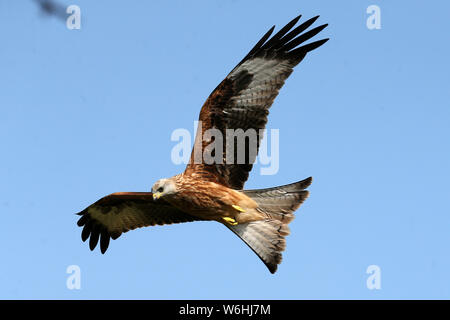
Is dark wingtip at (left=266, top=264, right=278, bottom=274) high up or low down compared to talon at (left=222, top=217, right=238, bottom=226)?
down

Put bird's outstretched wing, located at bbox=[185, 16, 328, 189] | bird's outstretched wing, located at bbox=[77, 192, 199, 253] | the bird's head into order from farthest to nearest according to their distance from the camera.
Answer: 1. bird's outstretched wing, located at bbox=[77, 192, 199, 253]
2. bird's outstretched wing, located at bbox=[185, 16, 328, 189]
3. the bird's head

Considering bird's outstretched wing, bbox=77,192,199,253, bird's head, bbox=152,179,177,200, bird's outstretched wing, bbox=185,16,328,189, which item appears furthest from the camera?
bird's outstretched wing, bbox=77,192,199,253

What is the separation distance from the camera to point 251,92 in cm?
898

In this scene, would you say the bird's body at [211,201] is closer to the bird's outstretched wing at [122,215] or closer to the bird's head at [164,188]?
the bird's head at [164,188]

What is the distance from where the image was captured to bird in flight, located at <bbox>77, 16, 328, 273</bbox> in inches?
349

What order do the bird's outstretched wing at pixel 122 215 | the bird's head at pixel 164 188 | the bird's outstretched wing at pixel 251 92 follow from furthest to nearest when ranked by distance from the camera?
the bird's outstretched wing at pixel 122 215 < the bird's outstretched wing at pixel 251 92 < the bird's head at pixel 164 188

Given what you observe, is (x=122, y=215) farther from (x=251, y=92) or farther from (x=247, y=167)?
(x=251, y=92)

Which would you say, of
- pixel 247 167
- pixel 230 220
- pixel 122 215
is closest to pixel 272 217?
pixel 230 220

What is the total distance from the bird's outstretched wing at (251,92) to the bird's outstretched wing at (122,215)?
→ 119cm

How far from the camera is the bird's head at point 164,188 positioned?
8.69 m

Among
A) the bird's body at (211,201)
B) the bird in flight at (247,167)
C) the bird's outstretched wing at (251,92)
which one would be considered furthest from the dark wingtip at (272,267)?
the bird's outstretched wing at (251,92)

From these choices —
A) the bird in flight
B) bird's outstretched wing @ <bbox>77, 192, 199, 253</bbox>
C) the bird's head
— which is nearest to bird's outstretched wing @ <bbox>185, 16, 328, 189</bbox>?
the bird in flight

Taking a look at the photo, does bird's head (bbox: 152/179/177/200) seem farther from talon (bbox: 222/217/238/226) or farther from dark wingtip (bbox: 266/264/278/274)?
dark wingtip (bbox: 266/264/278/274)

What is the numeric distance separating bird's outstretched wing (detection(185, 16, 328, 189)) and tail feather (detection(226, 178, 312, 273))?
571 mm
